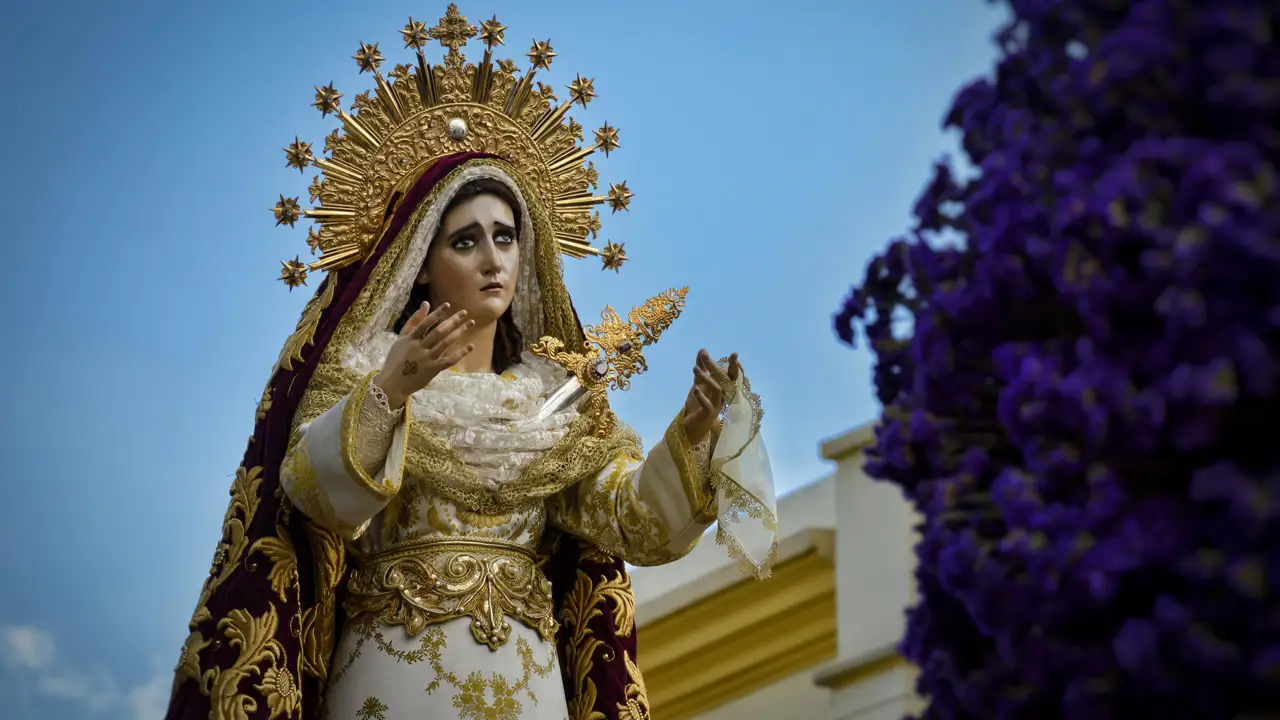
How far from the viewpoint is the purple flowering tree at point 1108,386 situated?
129 centimetres

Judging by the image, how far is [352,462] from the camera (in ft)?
10.8

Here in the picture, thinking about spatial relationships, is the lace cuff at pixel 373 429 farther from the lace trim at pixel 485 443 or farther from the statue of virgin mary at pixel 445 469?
the lace trim at pixel 485 443

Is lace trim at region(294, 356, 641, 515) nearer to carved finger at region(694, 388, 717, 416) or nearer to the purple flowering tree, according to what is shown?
carved finger at region(694, 388, 717, 416)

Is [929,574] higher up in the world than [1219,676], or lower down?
higher up

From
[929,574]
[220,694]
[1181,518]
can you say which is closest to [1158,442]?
[1181,518]

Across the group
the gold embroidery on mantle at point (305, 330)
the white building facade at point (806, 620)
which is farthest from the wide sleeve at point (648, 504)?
the white building facade at point (806, 620)

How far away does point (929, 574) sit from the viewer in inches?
62.5

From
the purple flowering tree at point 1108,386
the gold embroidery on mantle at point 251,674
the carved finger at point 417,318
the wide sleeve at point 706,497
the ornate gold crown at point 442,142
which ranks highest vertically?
the ornate gold crown at point 442,142

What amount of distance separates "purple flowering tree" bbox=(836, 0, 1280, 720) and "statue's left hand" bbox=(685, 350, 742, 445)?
175 cm

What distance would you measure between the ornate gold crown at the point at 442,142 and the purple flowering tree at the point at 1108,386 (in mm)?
2507

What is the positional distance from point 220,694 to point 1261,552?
2.45 meters

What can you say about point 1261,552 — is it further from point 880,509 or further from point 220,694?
point 880,509

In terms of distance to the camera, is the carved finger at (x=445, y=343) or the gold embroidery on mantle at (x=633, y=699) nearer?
the carved finger at (x=445, y=343)

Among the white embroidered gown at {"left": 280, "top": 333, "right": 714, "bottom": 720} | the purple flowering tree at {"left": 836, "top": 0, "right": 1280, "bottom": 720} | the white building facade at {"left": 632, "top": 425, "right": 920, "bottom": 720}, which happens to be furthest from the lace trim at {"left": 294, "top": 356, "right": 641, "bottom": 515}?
the purple flowering tree at {"left": 836, "top": 0, "right": 1280, "bottom": 720}
